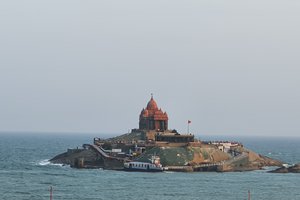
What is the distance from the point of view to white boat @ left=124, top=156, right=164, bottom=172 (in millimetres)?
141488

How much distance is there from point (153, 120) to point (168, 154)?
3353cm

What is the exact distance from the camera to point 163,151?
148 m

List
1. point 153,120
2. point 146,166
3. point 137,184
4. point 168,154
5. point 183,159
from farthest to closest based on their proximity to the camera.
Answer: point 153,120 → point 183,159 → point 168,154 → point 146,166 → point 137,184

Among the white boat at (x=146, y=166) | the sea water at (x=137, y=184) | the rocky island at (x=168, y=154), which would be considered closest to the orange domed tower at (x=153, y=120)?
the rocky island at (x=168, y=154)

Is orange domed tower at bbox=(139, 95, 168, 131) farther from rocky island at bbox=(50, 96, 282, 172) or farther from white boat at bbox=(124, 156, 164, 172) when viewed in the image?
white boat at bbox=(124, 156, 164, 172)

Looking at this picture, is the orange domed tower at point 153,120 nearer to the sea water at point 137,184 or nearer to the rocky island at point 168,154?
the rocky island at point 168,154

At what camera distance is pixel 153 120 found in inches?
7087

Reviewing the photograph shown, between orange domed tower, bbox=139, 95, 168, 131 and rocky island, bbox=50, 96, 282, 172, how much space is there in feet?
9.72

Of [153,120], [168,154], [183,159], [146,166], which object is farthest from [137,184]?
[153,120]

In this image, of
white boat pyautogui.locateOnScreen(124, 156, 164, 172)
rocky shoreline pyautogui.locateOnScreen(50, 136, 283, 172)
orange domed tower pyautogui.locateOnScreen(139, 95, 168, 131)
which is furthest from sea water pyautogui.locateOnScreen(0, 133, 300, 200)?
orange domed tower pyautogui.locateOnScreen(139, 95, 168, 131)

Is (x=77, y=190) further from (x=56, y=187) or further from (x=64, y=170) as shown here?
(x=64, y=170)

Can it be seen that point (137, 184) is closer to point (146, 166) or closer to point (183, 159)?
point (146, 166)

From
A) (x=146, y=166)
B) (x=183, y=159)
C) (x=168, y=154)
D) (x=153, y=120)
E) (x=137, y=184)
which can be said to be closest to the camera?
(x=137, y=184)

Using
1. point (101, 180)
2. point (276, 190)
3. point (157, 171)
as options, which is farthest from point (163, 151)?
point (276, 190)
